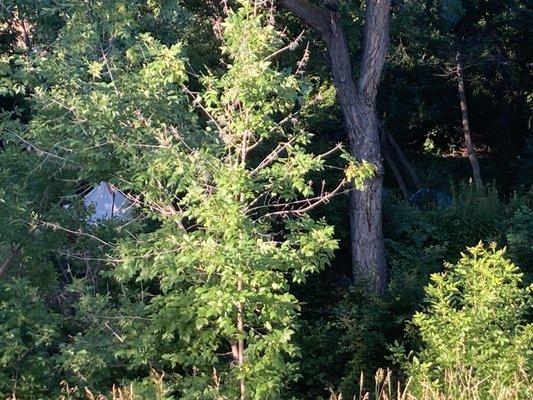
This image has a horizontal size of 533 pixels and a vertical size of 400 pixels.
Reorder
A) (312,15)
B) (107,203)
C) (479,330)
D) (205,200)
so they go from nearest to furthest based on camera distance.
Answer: (205,200) → (479,330) → (107,203) → (312,15)

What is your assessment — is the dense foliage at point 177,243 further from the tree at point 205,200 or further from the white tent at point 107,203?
the white tent at point 107,203

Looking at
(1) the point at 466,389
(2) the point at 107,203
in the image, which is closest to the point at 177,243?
→ (1) the point at 466,389

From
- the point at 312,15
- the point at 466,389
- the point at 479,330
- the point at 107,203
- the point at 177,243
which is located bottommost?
the point at 466,389

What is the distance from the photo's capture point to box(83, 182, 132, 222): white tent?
845 centimetres

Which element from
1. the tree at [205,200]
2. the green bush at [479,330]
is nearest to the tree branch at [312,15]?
the tree at [205,200]

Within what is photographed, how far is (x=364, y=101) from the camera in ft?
44.8

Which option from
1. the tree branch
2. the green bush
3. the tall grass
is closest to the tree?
the green bush

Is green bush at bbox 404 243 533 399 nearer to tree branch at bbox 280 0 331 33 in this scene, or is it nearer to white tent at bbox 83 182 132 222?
white tent at bbox 83 182 132 222

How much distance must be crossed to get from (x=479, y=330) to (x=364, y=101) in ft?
23.6

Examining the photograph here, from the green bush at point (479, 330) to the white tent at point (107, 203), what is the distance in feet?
9.24

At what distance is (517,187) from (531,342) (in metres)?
12.2

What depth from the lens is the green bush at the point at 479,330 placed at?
6645 millimetres

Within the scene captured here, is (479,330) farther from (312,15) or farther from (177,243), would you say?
(312,15)

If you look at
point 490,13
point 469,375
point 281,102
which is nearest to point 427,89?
point 490,13
